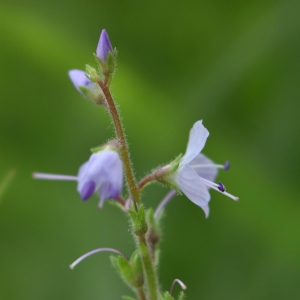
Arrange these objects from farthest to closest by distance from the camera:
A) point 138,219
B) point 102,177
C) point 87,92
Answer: point 87,92, point 138,219, point 102,177

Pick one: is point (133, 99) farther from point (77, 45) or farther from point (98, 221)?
point (98, 221)

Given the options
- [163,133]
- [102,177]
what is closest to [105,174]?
[102,177]

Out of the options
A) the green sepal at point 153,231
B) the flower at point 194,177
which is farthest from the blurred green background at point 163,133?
the flower at point 194,177

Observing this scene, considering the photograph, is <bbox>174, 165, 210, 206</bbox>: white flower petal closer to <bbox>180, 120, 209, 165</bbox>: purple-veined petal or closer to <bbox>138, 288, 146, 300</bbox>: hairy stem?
<bbox>180, 120, 209, 165</bbox>: purple-veined petal

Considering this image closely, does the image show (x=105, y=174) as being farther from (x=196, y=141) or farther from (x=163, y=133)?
(x=163, y=133)

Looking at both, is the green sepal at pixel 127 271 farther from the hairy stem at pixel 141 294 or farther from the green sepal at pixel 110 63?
the green sepal at pixel 110 63

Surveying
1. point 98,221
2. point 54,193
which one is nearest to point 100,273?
point 98,221

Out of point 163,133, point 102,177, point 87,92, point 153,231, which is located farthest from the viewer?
point 163,133
